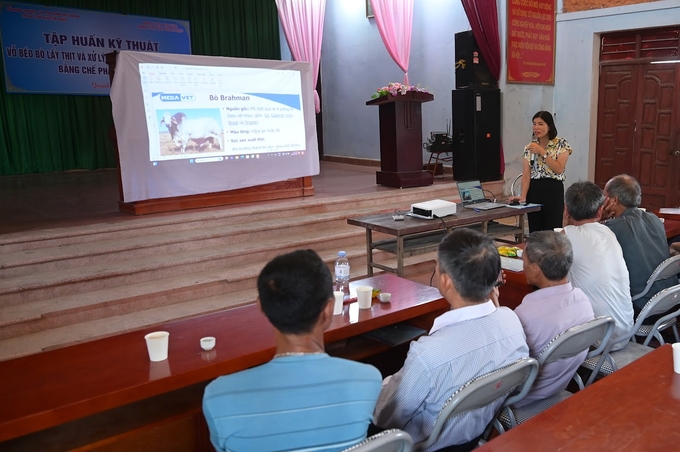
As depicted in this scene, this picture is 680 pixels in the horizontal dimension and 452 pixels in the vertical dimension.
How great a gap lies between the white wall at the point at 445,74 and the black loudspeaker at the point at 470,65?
293 mm

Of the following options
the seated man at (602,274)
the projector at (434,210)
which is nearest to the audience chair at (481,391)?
the seated man at (602,274)

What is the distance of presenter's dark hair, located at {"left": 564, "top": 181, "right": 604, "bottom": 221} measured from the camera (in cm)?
274

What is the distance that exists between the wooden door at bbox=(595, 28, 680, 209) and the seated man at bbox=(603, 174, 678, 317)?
4418 millimetres

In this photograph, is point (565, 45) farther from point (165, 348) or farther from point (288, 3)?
point (165, 348)

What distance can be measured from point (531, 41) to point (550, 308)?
6.01 metres

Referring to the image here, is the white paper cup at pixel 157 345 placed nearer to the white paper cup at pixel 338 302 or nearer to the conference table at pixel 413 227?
the white paper cup at pixel 338 302

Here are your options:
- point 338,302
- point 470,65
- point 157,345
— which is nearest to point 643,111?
point 470,65

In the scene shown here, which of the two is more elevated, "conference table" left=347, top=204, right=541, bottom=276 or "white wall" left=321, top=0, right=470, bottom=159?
"white wall" left=321, top=0, right=470, bottom=159

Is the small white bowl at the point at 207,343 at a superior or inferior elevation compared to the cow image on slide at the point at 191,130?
inferior

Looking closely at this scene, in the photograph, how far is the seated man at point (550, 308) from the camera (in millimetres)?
2023

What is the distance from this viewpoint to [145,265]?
166 inches

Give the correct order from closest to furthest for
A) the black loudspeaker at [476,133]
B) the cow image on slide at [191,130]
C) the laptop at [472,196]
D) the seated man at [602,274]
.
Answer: the seated man at [602,274] < the laptop at [472,196] < the cow image on slide at [191,130] < the black loudspeaker at [476,133]

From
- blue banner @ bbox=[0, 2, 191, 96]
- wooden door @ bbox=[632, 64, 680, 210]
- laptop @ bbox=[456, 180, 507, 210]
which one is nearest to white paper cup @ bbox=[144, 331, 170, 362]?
laptop @ bbox=[456, 180, 507, 210]

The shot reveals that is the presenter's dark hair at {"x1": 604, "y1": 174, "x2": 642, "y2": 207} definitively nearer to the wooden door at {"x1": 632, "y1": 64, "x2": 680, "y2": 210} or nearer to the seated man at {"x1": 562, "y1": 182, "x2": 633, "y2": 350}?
the seated man at {"x1": 562, "y1": 182, "x2": 633, "y2": 350}
